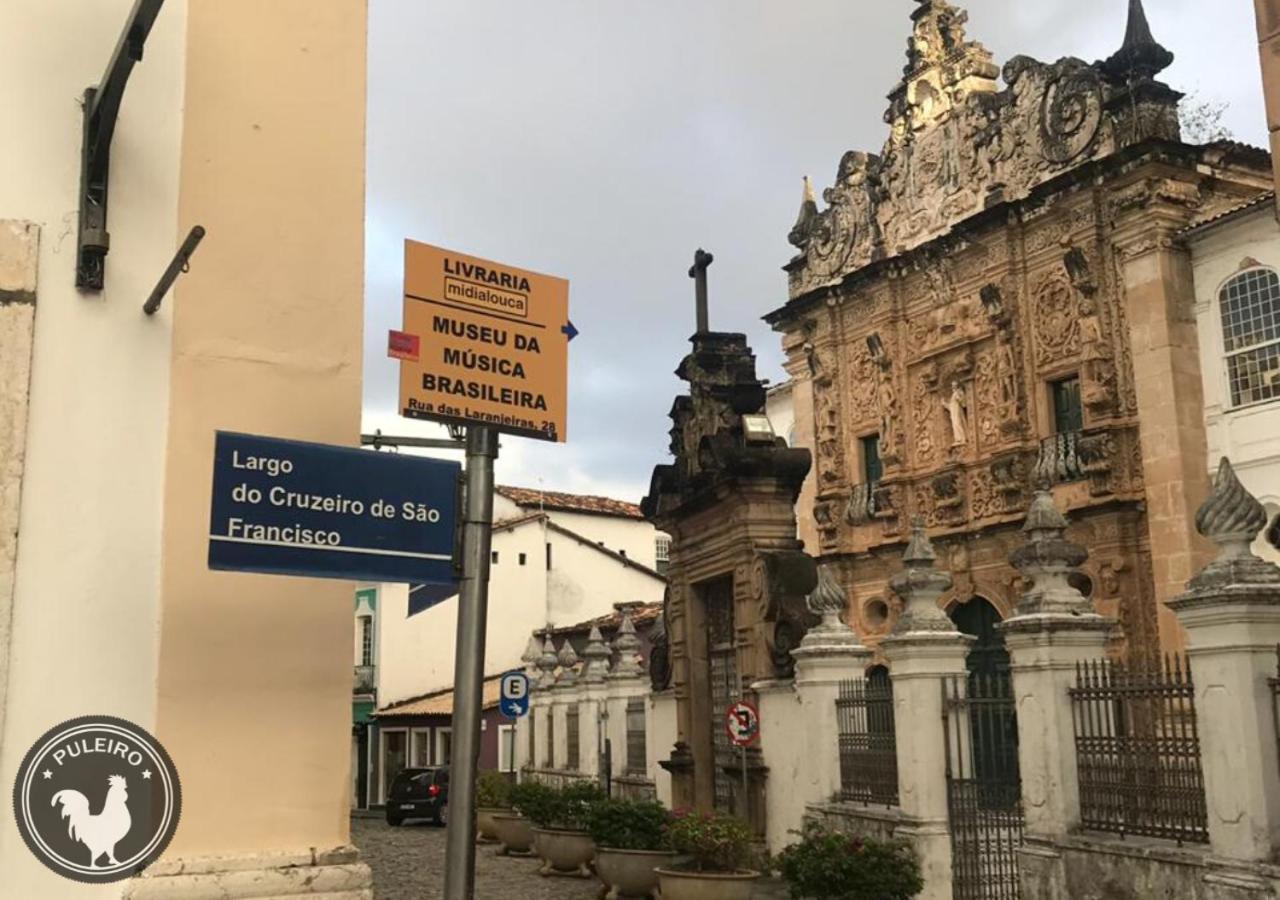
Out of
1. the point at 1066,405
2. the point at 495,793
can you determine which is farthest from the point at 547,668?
the point at 1066,405

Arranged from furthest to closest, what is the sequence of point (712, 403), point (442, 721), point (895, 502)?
point (442, 721), point (895, 502), point (712, 403)

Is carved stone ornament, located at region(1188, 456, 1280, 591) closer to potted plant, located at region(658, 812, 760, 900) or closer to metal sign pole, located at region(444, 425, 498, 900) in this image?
potted plant, located at region(658, 812, 760, 900)

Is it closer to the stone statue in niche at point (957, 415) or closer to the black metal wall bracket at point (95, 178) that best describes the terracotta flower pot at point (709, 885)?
the black metal wall bracket at point (95, 178)

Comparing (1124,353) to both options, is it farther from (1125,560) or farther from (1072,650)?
(1072,650)

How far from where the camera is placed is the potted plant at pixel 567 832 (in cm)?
1596

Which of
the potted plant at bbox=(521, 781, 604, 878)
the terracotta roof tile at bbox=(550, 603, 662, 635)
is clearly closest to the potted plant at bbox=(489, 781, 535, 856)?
the potted plant at bbox=(521, 781, 604, 878)

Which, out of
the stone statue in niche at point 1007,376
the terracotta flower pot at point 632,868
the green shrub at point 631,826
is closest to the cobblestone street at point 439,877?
the terracotta flower pot at point 632,868

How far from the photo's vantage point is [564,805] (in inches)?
650

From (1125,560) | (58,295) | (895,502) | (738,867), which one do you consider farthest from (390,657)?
(58,295)

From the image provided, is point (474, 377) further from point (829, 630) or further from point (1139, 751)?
point (829, 630)

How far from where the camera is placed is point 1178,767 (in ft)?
28.1

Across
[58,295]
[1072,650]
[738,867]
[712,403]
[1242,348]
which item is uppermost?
[1242,348]

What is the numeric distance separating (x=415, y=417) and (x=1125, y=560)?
60.9ft

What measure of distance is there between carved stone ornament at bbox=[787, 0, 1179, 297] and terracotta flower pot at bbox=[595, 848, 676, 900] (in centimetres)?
1405
